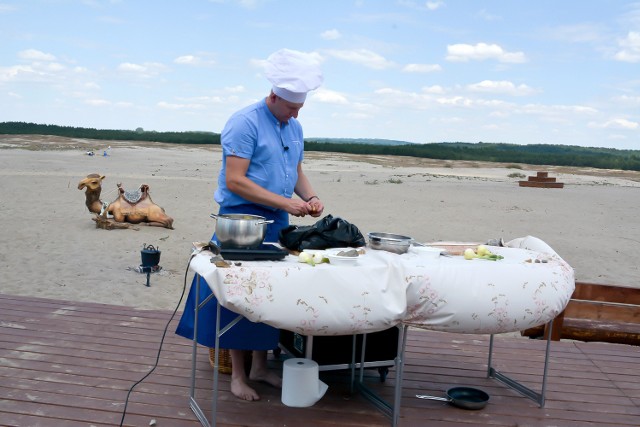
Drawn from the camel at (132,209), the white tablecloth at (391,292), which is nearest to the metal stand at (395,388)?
the white tablecloth at (391,292)

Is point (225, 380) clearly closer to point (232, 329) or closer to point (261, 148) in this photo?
point (232, 329)

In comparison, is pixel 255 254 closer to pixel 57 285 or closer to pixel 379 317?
pixel 379 317

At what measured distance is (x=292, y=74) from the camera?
304cm

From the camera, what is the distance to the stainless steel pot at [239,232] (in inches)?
113

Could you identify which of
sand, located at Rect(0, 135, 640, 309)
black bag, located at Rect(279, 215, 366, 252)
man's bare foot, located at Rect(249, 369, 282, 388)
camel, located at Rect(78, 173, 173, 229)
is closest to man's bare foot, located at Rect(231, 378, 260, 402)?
man's bare foot, located at Rect(249, 369, 282, 388)

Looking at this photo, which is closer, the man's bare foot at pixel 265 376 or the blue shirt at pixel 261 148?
the blue shirt at pixel 261 148

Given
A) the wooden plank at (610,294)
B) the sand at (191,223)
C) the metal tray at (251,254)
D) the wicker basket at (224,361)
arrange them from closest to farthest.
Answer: the metal tray at (251,254)
the wicker basket at (224,361)
the wooden plank at (610,294)
the sand at (191,223)

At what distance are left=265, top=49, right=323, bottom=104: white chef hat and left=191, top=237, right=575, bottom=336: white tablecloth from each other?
78cm

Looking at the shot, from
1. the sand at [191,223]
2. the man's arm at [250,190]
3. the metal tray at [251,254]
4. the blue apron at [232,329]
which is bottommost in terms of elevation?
the sand at [191,223]

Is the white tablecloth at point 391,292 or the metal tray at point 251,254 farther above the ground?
the metal tray at point 251,254

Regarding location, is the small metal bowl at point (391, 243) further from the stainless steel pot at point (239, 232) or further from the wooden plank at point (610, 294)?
the wooden plank at point (610, 294)

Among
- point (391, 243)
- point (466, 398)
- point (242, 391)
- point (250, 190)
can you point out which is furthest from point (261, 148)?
point (466, 398)

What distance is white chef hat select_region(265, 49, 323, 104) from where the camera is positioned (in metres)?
3.04

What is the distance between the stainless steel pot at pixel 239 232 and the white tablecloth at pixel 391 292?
0.12 meters
